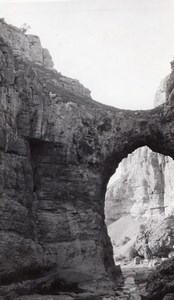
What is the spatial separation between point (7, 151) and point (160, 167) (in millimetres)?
73852

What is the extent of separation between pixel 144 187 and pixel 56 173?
7529cm

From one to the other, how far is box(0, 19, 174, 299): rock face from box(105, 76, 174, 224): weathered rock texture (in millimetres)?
46023

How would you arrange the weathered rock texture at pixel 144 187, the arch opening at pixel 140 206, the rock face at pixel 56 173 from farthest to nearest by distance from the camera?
the weathered rock texture at pixel 144 187, the arch opening at pixel 140 206, the rock face at pixel 56 173

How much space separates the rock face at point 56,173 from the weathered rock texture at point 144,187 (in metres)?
46.0

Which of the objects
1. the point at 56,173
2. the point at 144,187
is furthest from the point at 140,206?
the point at 56,173

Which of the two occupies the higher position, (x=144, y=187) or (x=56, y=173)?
(x=144, y=187)

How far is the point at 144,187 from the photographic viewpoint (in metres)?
101

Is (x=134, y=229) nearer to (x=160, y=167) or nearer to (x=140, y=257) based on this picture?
(x=160, y=167)

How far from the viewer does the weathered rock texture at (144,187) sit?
8731 cm

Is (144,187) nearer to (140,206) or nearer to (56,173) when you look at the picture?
(140,206)

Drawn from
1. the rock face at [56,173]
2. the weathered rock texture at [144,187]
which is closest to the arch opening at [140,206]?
the weathered rock texture at [144,187]

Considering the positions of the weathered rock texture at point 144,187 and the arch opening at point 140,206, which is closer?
the arch opening at point 140,206

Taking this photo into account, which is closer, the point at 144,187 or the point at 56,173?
the point at 56,173

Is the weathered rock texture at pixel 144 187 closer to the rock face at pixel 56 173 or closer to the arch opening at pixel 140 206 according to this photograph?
the arch opening at pixel 140 206
